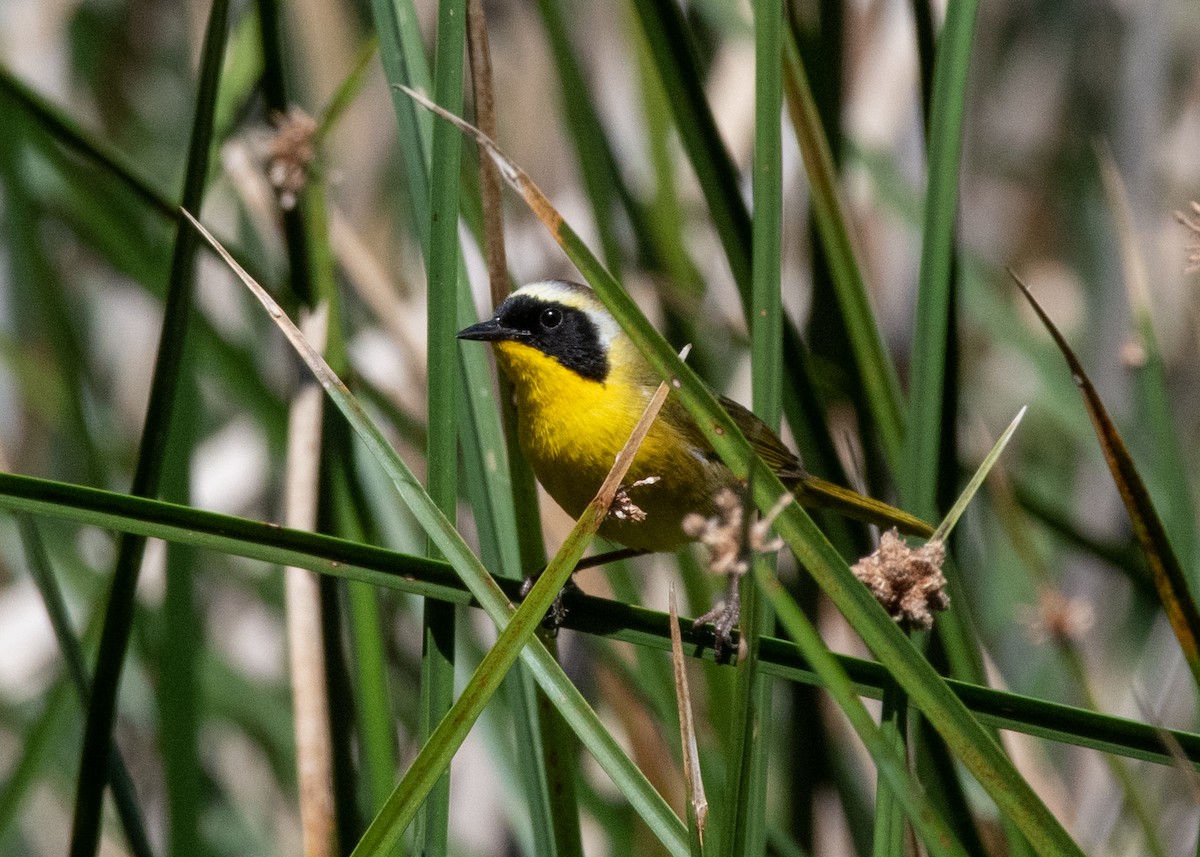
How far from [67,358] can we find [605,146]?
1.09 metres

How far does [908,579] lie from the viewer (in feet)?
4.21

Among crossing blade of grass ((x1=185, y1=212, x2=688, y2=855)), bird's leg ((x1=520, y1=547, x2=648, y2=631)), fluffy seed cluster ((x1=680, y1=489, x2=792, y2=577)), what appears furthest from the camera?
bird's leg ((x1=520, y1=547, x2=648, y2=631))

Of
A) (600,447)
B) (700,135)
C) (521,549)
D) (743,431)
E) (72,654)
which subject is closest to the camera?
(72,654)

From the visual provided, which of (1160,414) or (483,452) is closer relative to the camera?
(483,452)

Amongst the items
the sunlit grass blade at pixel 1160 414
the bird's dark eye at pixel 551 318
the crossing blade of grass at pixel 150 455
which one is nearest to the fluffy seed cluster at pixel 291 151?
the crossing blade of grass at pixel 150 455

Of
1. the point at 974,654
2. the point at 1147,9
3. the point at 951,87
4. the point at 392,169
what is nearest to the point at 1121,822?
the point at 974,654

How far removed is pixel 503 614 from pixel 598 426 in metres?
1.11

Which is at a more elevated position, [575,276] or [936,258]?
[575,276]

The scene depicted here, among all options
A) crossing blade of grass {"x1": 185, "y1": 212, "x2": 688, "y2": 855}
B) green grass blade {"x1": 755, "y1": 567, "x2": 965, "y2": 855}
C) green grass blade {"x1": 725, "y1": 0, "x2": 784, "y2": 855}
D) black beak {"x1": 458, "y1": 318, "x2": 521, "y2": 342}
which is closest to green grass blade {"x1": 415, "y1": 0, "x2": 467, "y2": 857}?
crossing blade of grass {"x1": 185, "y1": 212, "x2": 688, "y2": 855}

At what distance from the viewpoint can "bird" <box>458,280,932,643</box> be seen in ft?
7.79

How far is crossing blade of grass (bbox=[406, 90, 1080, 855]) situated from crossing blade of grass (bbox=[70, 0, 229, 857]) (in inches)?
23.8

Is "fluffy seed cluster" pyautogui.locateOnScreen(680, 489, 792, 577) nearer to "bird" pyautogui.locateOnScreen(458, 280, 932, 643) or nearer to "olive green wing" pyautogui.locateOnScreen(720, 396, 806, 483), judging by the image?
"bird" pyautogui.locateOnScreen(458, 280, 932, 643)

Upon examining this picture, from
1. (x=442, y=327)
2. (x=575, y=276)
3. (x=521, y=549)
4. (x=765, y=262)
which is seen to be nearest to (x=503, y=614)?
(x=442, y=327)

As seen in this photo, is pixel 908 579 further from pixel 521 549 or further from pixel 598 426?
pixel 598 426
